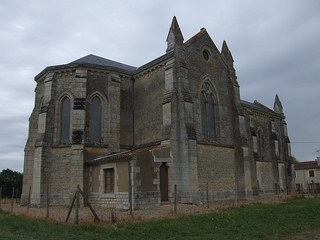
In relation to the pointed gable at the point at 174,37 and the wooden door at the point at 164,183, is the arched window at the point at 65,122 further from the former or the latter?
the pointed gable at the point at 174,37

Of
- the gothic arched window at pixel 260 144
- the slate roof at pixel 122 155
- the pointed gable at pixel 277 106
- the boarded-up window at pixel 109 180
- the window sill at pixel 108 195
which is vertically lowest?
the window sill at pixel 108 195

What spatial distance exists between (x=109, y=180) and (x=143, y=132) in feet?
16.8

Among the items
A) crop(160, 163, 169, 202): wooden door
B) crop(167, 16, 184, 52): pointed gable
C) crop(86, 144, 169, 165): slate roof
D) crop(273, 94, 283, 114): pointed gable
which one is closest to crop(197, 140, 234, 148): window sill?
crop(86, 144, 169, 165): slate roof

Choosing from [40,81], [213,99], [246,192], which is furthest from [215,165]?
[40,81]

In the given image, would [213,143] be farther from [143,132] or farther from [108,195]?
[108,195]

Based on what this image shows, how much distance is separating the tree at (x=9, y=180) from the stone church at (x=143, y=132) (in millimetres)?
25028

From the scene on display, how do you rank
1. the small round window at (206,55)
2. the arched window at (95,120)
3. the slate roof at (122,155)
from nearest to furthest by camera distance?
the slate roof at (122,155), the arched window at (95,120), the small round window at (206,55)

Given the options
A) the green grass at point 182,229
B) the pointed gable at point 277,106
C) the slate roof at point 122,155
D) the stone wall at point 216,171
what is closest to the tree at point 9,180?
the slate roof at point 122,155

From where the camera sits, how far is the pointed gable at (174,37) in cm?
2126

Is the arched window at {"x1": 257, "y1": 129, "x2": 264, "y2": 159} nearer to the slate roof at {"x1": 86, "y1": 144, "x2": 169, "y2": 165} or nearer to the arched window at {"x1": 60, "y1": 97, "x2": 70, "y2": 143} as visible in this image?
the slate roof at {"x1": 86, "y1": 144, "x2": 169, "y2": 165}

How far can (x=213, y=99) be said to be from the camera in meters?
23.6

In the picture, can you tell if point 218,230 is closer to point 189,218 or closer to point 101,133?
point 189,218

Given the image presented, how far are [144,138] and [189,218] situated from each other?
413 inches

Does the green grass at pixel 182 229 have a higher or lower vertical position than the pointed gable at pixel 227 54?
lower
